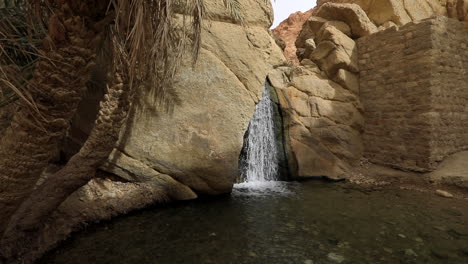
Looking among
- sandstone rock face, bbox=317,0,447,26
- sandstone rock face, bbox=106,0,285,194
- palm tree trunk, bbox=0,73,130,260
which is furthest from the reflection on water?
sandstone rock face, bbox=317,0,447,26

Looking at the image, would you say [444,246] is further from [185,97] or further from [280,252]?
[185,97]

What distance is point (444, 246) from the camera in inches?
151

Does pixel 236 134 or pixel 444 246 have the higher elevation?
pixel 236 134

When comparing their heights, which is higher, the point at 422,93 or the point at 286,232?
the point at 422,93

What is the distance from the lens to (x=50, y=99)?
242 cm

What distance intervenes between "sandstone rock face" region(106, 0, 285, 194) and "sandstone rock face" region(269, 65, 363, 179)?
8.37ft

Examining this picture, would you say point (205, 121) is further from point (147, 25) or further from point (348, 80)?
point (348, 80)

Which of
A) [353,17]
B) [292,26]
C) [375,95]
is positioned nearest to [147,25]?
[375,95]

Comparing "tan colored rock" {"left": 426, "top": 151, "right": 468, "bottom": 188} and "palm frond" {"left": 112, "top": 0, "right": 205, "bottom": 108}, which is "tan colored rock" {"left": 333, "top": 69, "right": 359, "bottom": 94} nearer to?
"tan colored rock" {"left": 426, "top": 151, "right": 468, "bottom": 188}

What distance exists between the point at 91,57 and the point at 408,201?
6863mm

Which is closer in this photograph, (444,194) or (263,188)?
(444,194)

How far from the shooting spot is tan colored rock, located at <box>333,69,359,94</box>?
30.4 ft

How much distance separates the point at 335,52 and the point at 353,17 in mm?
1846

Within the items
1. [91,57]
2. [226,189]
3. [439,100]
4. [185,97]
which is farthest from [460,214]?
[91,57]
